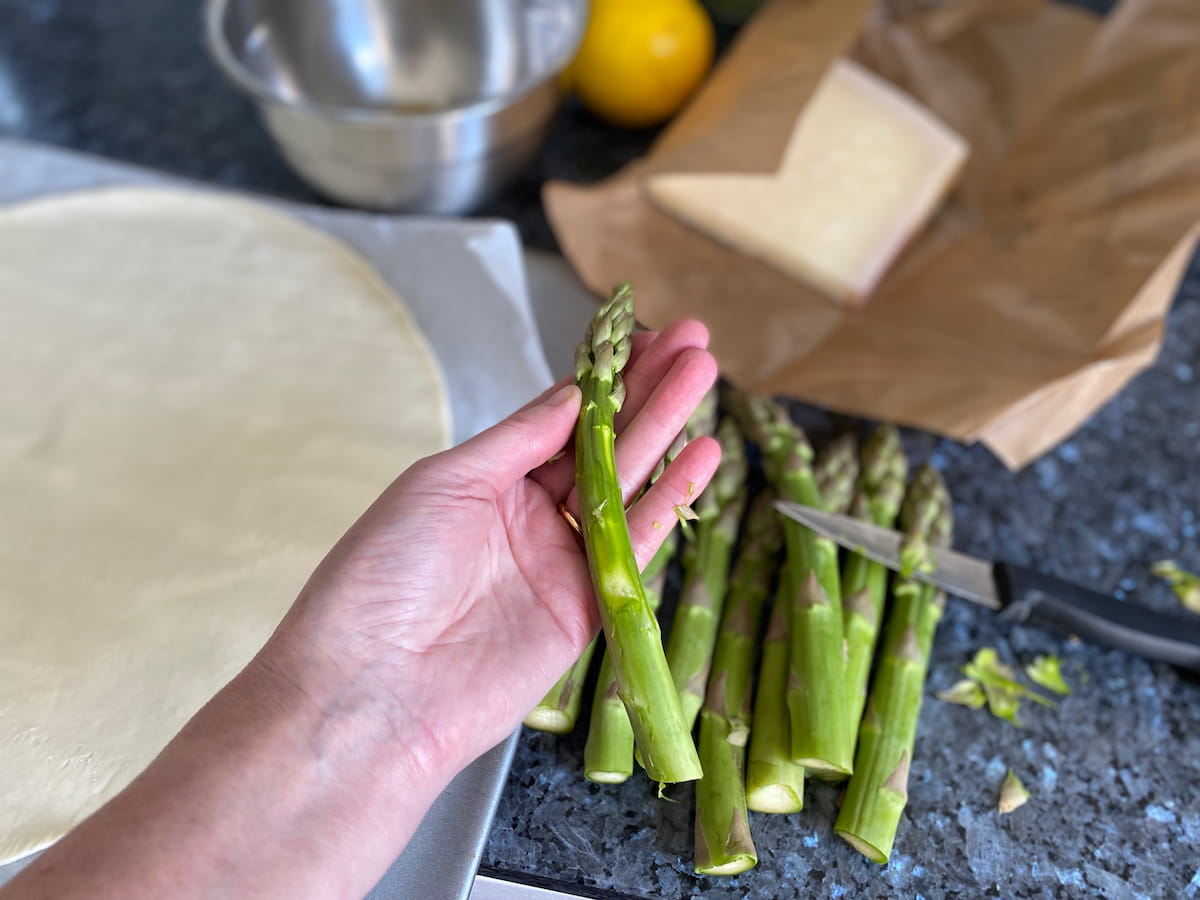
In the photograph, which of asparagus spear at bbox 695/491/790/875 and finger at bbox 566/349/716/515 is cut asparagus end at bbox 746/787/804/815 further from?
finger at bbox 566/349/716/515

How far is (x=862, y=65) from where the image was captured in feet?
6.19

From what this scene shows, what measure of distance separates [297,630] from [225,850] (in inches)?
7.5

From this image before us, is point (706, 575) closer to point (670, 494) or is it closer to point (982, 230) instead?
point (670, 494)

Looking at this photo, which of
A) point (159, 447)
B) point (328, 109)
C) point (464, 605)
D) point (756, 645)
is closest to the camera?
point (464, 605)

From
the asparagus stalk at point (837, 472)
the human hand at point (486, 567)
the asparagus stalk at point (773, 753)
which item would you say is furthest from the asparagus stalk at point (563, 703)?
the asparagus stalk at point (837, 472)

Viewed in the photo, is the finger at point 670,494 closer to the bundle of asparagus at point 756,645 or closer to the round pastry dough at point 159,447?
the bundle of asparagus at point 756,645

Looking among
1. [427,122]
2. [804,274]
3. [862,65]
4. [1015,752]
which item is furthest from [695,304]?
[1015,752]

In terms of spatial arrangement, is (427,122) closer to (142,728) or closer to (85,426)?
(85,426)

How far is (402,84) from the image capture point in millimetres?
1745

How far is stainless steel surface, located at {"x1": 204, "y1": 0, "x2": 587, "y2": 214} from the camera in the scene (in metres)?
1.47

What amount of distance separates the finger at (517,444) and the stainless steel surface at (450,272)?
1.33 feet

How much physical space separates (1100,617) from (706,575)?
1.60ft

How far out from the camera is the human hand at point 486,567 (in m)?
0.85

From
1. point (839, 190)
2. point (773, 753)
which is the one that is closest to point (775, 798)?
point (773, 753)
